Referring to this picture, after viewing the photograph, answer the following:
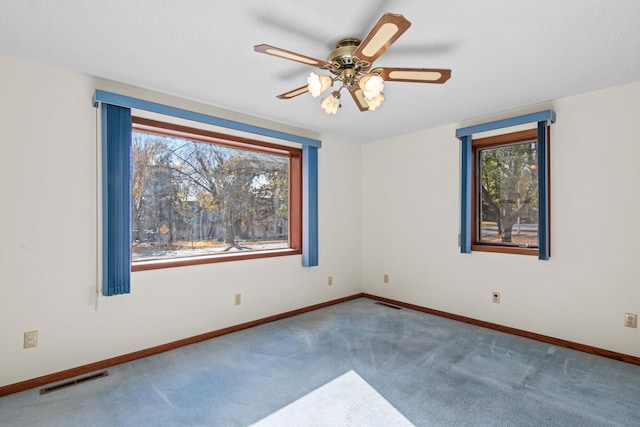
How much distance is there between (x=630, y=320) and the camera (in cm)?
274

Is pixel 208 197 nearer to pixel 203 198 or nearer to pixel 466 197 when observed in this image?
pixel 203 198

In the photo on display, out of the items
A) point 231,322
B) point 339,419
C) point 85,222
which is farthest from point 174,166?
point 339,419

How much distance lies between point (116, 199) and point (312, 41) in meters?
1.96

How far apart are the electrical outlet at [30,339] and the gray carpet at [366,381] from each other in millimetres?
Answer: 316

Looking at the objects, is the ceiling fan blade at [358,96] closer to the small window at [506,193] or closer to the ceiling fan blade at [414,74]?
the ceiling fan blade at [414,74]

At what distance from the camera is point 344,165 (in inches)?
185

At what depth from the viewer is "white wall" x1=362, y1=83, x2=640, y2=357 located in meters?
2.78

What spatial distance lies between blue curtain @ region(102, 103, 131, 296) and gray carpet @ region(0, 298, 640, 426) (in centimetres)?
73

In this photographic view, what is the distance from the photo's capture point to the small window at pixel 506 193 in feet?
11.2

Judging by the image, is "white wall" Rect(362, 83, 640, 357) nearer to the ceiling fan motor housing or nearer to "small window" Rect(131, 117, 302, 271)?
"small window" Rect(131, 117, 302, 271)

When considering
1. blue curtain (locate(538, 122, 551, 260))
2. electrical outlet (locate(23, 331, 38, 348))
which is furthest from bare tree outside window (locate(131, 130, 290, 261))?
blue curtain (locate(538, 122, 551, 260))

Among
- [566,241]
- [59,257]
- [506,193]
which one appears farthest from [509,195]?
[59,257]

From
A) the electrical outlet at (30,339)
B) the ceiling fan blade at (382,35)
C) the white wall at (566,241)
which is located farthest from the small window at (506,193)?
the electrical outlet at (30,339)

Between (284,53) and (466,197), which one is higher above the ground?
(284,53)
